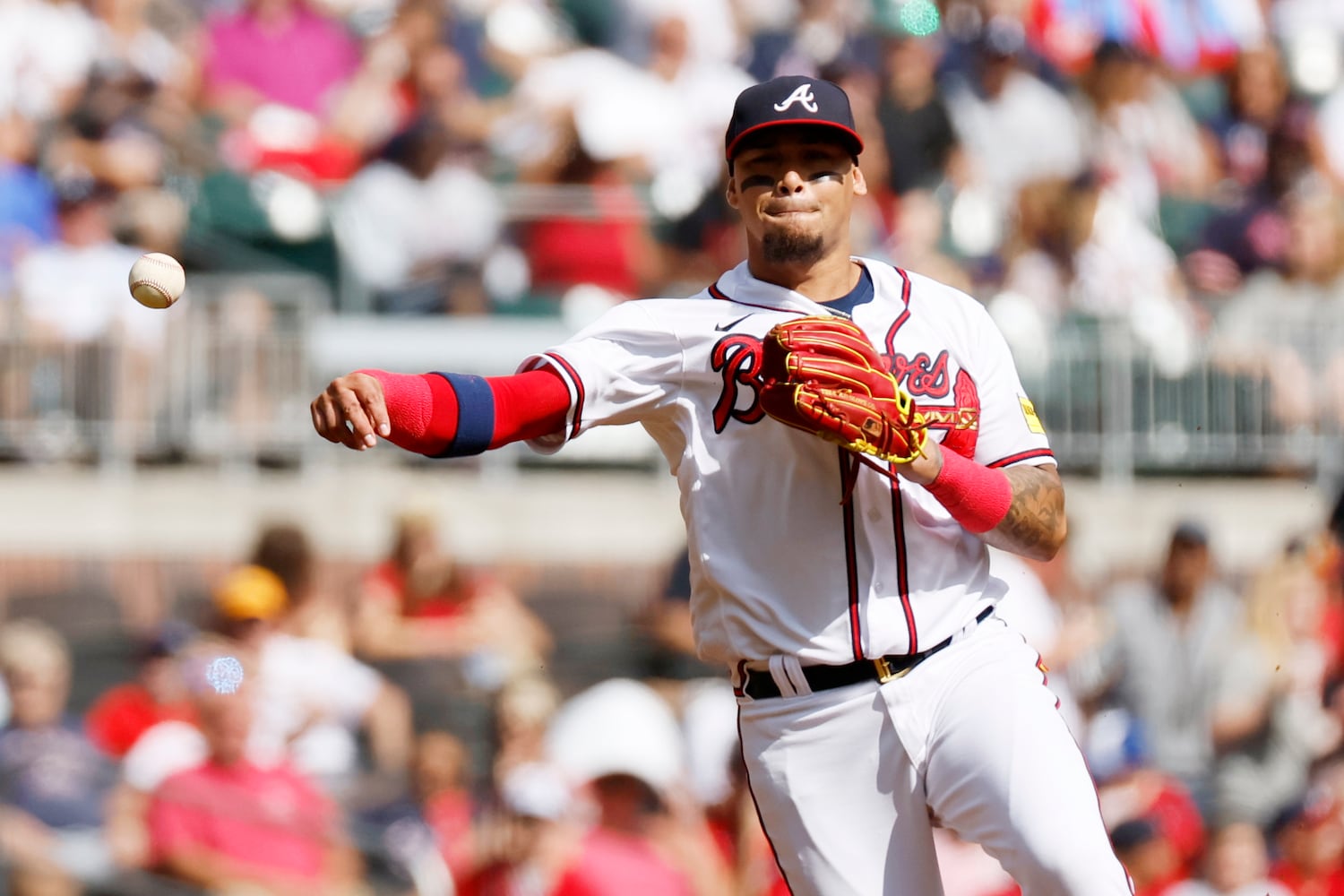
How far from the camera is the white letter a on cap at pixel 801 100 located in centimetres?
335

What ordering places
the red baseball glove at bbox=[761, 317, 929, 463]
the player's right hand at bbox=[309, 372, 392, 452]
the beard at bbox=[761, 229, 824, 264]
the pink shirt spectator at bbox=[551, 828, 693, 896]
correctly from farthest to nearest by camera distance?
the pink shirt spectator at bbox=[551, 828, 693, 896] < the beard at bbox=[761, 229, 824, 264] < the red baseball glove at bbox=[761, 317, 929, 463] < the player's right hand at bbox=[309, 372, 392, 452]

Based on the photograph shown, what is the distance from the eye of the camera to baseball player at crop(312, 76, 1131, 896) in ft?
10.6

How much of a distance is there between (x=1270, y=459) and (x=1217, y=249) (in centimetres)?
126

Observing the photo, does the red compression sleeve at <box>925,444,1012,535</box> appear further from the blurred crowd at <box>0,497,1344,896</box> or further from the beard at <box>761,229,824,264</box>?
the blurred crowd at <box>0,497,1344,896</box>

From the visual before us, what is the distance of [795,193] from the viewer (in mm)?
3377

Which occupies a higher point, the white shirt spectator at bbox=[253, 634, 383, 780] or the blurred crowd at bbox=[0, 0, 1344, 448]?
the blurred crowd at bbox=[0, 0, 1344, 448]

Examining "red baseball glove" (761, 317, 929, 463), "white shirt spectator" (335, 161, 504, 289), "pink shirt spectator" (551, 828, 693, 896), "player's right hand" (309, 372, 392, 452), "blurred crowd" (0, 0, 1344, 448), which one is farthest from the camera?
"white shirt spectator" (335, 161, 504, 289)

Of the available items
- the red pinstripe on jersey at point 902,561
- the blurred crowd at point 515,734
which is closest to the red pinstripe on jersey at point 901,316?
the red pinstripe on jersey at point 902,561

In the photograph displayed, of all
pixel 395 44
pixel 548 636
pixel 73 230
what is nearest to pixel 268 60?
pixel 395 44

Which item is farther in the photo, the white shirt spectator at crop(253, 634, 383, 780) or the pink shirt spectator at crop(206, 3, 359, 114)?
the pink shirt spectator at crop(206, 3, 359, 114)

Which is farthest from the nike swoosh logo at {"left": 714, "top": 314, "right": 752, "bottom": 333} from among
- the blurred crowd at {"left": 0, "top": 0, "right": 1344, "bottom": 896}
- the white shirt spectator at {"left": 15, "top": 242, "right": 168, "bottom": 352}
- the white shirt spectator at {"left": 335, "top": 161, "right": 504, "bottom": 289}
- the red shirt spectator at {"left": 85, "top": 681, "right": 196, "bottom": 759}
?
the white shirt spectator at {"left": 335, "top": 161, "right": 504, "bottom": 289}

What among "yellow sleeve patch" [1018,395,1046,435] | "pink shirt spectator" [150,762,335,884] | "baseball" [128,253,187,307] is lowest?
"pink shirt spectator" [150,762,335,884]

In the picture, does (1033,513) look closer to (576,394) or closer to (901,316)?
(901,316)

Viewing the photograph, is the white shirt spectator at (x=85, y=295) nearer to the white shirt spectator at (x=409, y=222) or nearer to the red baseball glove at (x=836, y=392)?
the white shirt spectator at (x=409, y=222)
